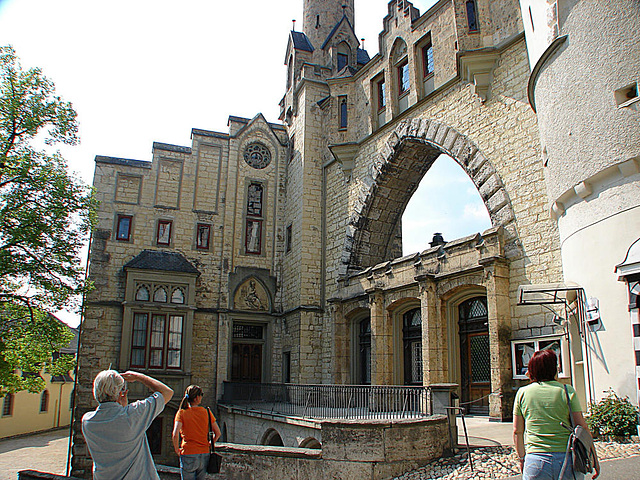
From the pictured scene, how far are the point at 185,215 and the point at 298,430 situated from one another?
1120 centimetres

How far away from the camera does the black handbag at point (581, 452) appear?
3645 mm

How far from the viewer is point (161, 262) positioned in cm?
1970

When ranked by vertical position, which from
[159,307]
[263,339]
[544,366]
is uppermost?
[159,307]

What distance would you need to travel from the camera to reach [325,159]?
20.4 metres

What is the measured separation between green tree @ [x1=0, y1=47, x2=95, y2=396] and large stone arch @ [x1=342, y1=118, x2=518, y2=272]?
8.22 metres

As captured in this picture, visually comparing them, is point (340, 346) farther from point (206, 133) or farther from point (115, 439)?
point (115, 439)

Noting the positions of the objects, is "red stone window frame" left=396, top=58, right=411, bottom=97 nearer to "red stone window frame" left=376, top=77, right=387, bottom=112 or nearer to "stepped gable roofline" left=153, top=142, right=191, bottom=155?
"red stone window frame" left=376, top=77, right=387, bottom=112

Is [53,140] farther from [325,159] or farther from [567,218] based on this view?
[567,218]

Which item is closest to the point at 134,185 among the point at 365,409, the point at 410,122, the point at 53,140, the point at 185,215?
the point at 185,215

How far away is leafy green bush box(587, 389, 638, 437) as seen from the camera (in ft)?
25.0

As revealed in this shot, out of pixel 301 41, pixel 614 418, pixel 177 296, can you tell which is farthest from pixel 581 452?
pixel 301 41

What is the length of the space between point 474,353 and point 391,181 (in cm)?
626

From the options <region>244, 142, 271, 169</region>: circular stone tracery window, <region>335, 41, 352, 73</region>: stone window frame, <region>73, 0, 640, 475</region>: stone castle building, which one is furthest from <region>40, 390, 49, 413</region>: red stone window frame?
<region>335, 41, 352, 73</region>: stone window frame

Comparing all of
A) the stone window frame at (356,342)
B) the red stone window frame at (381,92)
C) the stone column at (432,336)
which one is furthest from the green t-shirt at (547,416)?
the red stone window frame at (381,92)
